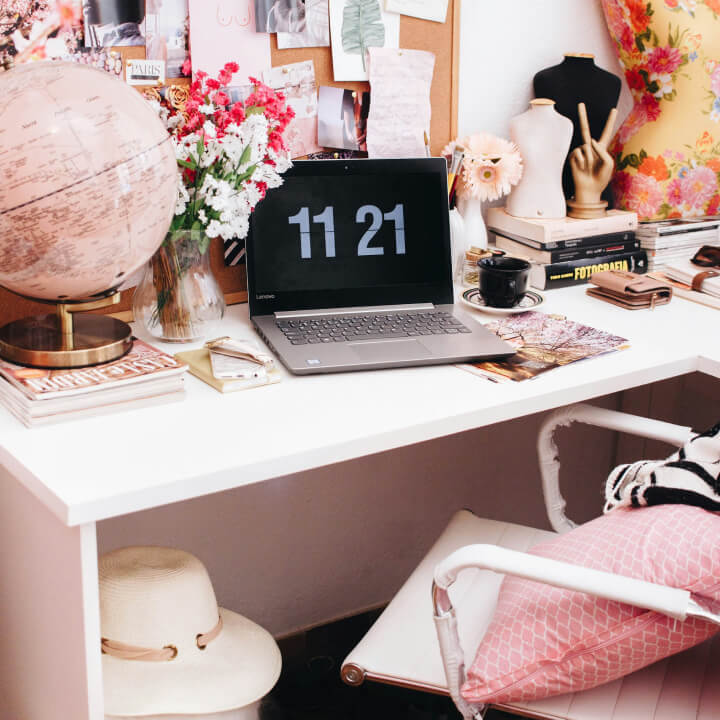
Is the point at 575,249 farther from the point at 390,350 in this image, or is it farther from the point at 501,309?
the point at 390,350

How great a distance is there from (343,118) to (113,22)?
1.37ft

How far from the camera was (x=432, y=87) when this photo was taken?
1660mm

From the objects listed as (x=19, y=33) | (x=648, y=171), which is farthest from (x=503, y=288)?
(x=19, y=33)

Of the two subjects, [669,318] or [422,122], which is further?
[422,122]

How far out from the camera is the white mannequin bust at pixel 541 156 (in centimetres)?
168

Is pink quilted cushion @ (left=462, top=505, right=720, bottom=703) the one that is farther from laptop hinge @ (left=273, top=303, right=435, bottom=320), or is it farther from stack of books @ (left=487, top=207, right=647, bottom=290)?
stack of books @ (left=487, top=207, right=647, bottom=290)

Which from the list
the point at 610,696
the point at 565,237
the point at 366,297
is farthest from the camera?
the point at 565,237

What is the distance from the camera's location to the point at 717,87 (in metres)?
1.75

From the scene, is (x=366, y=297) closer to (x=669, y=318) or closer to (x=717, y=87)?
(x=669, y=318)

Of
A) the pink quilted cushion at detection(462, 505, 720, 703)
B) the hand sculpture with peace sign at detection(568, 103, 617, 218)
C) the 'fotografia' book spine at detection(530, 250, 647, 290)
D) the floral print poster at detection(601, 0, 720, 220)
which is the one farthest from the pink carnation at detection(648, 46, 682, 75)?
the pink quilted cushion at detection(462, 505, 720, 703)

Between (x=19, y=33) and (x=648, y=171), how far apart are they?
1155mm

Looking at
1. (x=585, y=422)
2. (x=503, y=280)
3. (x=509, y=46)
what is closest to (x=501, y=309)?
(x=503, y=280)

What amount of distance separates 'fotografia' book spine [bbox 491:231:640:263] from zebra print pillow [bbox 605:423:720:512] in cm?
64

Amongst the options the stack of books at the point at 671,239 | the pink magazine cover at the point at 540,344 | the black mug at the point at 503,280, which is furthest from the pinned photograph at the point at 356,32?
the stack of books at the point at 671,239
